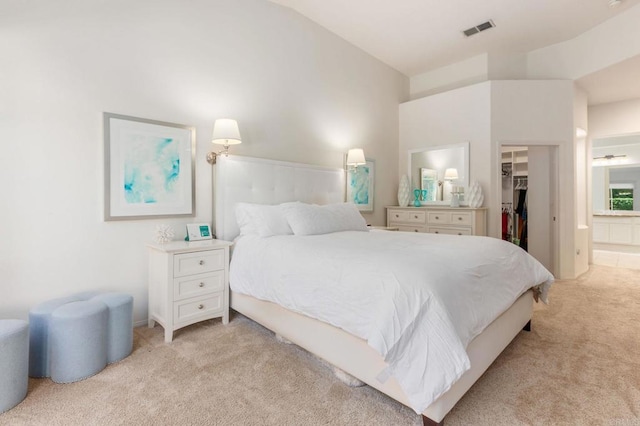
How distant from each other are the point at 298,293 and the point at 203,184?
1672 millimetres

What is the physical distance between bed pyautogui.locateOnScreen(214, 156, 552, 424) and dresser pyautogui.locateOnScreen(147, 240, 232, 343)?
13 centimetres

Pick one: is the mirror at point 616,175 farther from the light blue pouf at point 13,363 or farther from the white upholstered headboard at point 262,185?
the light blue pouf at point 13,363

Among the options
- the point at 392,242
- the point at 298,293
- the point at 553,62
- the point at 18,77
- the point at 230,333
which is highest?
the point at 553,62

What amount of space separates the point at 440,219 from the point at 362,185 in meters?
1.23

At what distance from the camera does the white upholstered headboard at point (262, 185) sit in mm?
3037

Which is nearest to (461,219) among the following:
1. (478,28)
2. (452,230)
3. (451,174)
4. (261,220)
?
(452,230)

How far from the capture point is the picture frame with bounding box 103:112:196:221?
248 centimetres

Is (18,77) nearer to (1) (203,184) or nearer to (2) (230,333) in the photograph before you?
(1) (203,184)

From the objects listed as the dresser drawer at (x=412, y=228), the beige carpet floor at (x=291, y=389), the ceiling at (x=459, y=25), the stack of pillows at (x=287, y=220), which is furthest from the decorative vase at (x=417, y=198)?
the beige carpet floor at (x=291, y=389)

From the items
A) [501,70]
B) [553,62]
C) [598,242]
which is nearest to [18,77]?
[501,70]

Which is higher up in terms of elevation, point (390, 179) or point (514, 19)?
point (514, 19)

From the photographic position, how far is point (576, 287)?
12.8 feet

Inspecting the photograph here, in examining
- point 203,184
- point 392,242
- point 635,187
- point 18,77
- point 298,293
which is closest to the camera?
point 298,293

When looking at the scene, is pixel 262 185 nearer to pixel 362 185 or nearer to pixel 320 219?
pixel 320 219
